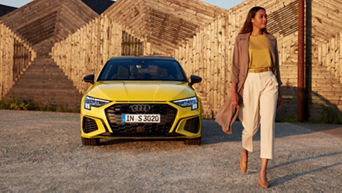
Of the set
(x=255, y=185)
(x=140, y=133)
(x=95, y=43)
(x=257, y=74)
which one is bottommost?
(x=255, y=185)

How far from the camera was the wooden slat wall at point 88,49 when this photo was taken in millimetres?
11648

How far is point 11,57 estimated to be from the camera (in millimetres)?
13078

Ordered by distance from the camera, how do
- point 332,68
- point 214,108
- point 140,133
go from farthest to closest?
point 214,108
point 332,68
point 140,133

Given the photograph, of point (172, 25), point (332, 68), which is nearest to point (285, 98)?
point (332, 68)

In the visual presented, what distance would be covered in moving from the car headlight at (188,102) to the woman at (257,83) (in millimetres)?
1554

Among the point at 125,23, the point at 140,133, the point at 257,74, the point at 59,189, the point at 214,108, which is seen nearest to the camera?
the point at 59,189

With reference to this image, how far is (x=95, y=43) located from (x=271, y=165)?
333 inches

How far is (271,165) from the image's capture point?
4.64m

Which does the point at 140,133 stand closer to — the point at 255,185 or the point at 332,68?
the point at 255,185

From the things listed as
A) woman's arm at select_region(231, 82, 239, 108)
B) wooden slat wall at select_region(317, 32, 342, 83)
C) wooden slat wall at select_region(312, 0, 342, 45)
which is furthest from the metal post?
woman's arm at select_region(231, 82, 239, 108)

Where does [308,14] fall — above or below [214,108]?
above

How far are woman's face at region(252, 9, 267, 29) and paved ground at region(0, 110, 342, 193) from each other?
161 cm

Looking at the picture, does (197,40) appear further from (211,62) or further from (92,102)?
(92,102)

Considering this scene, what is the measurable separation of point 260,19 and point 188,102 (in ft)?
6.83
